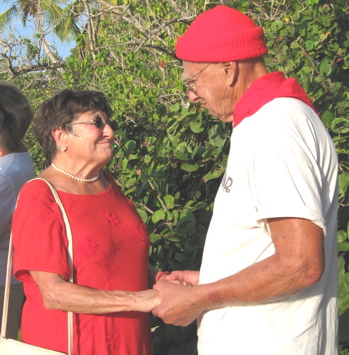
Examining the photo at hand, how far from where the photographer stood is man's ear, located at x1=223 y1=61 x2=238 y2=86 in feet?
6.57

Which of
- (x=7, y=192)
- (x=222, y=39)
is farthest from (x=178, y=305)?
(x=7, y=192)

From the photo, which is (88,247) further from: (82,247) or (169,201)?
(169,201)

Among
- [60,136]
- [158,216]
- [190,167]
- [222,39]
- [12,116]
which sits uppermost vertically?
[222,39]

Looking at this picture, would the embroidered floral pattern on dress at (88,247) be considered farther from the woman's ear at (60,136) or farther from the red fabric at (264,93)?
the red fabric at (264,93)

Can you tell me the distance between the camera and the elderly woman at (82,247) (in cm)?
240

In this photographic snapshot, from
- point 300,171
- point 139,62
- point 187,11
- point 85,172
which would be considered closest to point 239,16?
point 300,171

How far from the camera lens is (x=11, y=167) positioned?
3.37 meters

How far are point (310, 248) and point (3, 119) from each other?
2269 millimetres

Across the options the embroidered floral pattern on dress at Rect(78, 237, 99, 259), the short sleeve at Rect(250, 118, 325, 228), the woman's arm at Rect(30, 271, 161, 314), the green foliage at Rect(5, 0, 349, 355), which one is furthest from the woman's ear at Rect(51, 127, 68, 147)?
the short sleeve at Rect(250, 118, 325, 228)

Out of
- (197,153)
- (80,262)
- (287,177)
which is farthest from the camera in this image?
(197,153)

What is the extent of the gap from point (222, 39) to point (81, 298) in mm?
1116

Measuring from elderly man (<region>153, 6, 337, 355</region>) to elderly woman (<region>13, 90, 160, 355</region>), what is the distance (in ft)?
1.48

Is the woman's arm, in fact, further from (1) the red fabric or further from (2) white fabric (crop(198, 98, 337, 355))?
(1) the red fabric

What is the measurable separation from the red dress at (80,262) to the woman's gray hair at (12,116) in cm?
103
